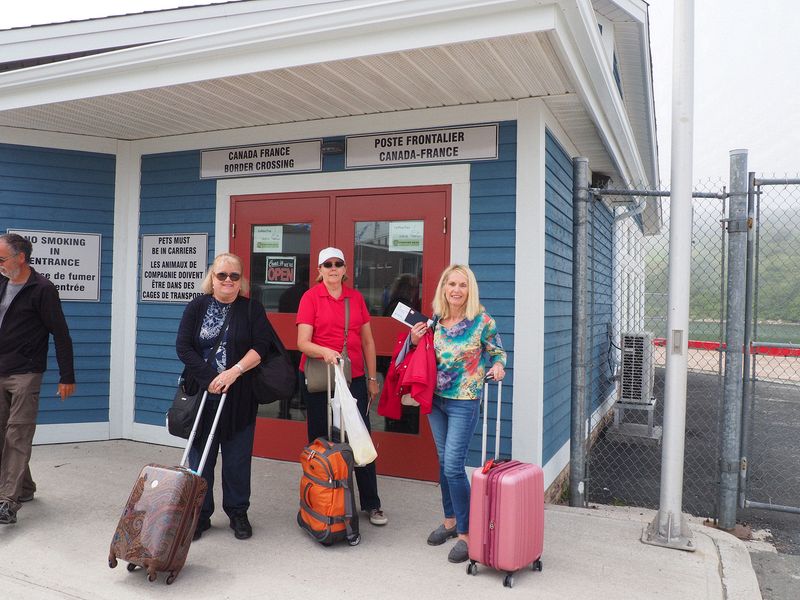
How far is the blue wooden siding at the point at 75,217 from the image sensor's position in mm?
6180

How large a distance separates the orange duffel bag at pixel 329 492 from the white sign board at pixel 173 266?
109 inches

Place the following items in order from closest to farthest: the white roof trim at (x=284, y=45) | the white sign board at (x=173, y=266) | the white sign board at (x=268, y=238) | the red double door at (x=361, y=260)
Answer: the white roof trim at (x=284, y=45) → the red double door at (x=361, y=260) → the white sign board at (x=268, y=238) → the white sign board at (x=173, y=266)

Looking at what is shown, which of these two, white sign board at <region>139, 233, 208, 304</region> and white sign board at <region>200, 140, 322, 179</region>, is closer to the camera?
white sign board at <region>200, 140, 322, 179</region>

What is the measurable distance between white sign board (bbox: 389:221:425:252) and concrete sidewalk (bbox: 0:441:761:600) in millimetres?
1901

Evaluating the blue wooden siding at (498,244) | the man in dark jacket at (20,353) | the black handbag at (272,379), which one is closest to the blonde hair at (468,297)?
the black handbag at (272,379)

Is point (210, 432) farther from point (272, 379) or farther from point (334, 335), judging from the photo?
point (334, 335)

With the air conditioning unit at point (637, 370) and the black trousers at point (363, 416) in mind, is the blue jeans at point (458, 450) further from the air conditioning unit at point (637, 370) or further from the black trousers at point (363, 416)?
the air conditioning unit at point (637, 370)

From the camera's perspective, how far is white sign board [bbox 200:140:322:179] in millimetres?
5605

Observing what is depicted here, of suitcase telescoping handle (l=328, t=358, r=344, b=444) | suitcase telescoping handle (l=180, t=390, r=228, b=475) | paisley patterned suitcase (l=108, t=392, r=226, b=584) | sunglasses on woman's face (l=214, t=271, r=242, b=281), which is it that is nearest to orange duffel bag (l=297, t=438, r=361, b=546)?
suitcase telescoping handle (l=328, t=358, r=344, b=444)

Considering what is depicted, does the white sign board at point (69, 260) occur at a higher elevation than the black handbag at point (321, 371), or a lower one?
higher

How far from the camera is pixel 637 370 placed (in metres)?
7.64

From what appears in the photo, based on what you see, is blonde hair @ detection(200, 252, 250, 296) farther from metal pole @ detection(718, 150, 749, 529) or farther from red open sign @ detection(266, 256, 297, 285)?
metal pole @ detection(718, 150, 749, 529)

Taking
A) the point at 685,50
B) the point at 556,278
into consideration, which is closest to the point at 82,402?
the point at 556,278

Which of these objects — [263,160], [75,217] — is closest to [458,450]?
[263,160]
